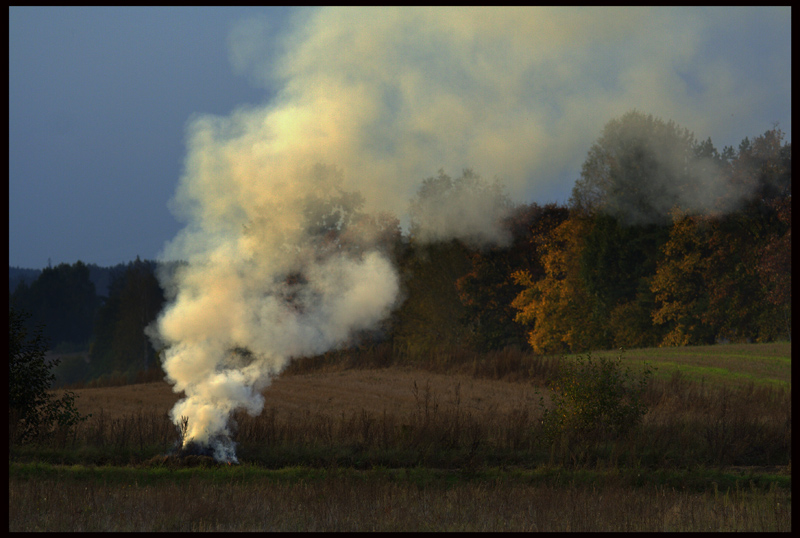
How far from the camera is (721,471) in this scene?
18.7 meters

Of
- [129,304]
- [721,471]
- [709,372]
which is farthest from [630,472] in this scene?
[129,304]

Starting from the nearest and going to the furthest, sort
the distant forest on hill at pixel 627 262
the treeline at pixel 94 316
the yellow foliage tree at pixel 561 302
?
the distant forest on hill at pixel 627 262 < the yellow foliage tree at pixel 561 302 < the treeline at pixel 94 316

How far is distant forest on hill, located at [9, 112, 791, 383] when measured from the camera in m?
53.1

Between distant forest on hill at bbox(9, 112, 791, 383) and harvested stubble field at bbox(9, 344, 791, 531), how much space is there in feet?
81.0

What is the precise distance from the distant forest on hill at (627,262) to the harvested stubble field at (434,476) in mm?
24695

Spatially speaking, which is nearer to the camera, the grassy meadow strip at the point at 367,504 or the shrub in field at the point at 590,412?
the grassy meadow strip at the point at 367,504

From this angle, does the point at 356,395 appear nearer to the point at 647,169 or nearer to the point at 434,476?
the point at 434,476

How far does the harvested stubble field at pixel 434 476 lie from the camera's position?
12688 millimetres

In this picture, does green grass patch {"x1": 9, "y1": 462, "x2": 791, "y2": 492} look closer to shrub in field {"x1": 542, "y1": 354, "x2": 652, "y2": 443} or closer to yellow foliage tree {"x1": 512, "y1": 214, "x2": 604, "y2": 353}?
shrub in field {"x1": 542, "y1": 354, "x2": 652, "y2": 443}

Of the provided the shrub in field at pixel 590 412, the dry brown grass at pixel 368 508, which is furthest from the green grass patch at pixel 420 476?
the shrub in field at pixel 590 412

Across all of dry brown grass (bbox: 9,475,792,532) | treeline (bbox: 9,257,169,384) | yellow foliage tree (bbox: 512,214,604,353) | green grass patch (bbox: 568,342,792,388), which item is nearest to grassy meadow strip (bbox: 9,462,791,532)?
dry brown grass (bbox: 9,475,792,532)

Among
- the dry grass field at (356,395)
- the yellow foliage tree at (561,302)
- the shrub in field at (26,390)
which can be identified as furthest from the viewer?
the yellow foliage tree at (561,302)

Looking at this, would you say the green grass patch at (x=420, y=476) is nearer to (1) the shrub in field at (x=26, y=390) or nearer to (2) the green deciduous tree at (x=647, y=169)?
(1) the shrub in field at (x=26, y=390)

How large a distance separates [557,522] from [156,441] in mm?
13046
